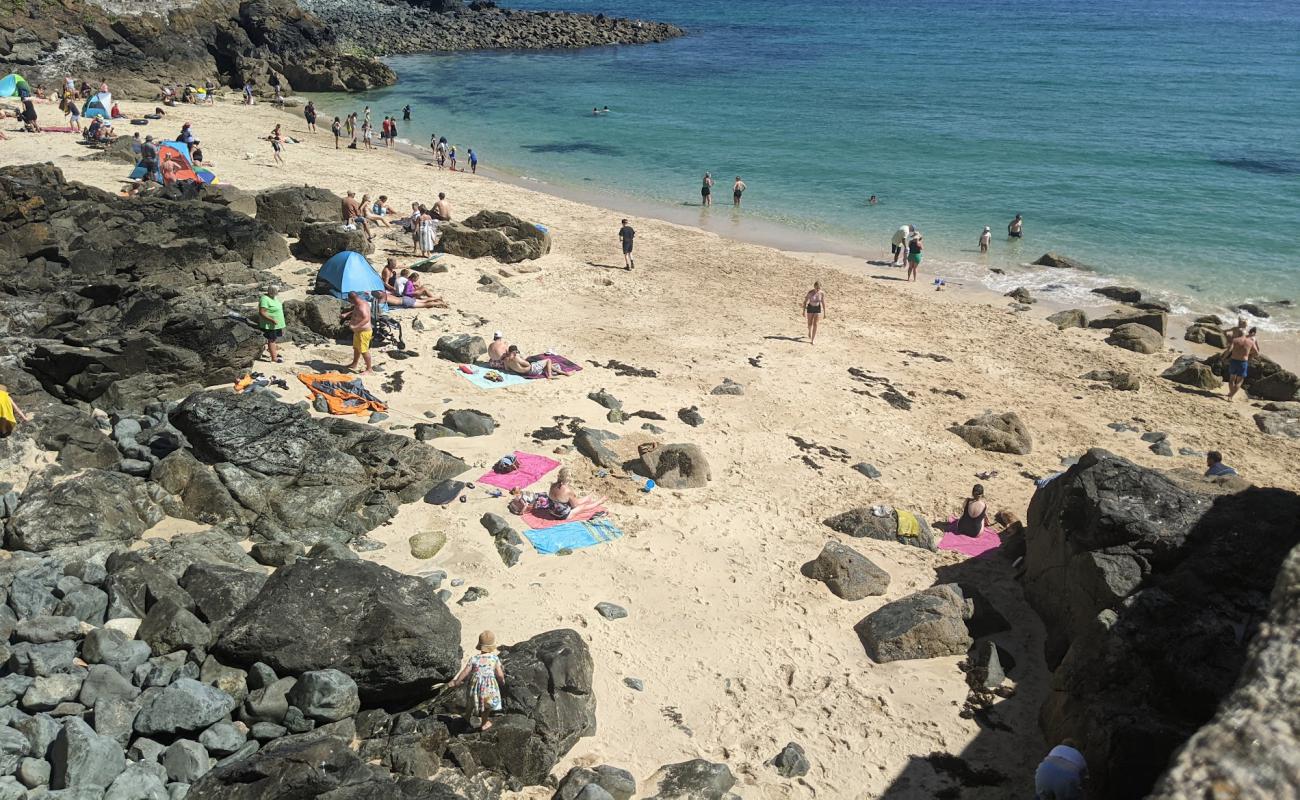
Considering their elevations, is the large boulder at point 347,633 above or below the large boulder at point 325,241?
below

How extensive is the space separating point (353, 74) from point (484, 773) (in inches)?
2162

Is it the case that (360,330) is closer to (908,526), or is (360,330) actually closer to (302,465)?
(302,465)

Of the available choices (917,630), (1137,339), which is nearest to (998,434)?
(917,630)

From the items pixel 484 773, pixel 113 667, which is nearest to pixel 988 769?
pixel 484 773

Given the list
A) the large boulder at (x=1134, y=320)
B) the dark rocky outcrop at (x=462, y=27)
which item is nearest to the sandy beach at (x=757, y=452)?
the large boulder at (x=1134, y=320)

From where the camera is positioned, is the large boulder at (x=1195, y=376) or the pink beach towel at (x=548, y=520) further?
the large boulder at (x=1195, y=376)

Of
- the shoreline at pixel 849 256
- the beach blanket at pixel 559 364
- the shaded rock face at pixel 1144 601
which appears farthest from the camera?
the shoreline at pixel 849 256

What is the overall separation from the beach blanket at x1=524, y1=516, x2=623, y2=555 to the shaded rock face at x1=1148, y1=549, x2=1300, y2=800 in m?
7.86

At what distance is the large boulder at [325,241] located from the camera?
20.7m

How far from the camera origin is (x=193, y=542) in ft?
32.9

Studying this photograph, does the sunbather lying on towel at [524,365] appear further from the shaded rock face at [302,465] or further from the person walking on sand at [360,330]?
the shaded rock face at [302,465]

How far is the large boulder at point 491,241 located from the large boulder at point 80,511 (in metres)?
13.2

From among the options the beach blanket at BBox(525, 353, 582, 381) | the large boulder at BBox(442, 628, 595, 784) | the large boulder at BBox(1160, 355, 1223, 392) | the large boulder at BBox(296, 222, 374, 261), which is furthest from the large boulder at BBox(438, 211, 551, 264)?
the large boulder at BBox(442, 628, 595, 784)

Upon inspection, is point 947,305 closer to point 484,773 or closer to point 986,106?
point 484,773
